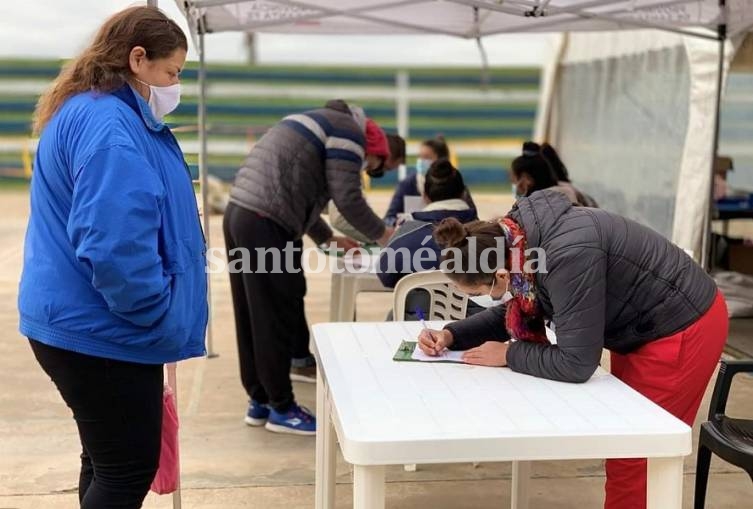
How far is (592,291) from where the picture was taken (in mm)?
1981

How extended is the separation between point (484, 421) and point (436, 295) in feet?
5.24

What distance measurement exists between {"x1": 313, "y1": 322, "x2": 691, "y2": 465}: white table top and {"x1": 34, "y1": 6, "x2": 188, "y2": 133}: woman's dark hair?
779 mm

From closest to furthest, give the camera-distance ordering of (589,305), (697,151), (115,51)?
(115,51), (589,305), (697,151)

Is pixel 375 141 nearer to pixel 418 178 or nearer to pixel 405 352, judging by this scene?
pixel 418 178

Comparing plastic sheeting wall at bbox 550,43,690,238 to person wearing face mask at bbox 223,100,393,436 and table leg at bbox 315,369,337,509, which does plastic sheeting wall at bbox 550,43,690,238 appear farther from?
table leg at bbox 315,369,337,509

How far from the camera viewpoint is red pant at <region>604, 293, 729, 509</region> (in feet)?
7.25

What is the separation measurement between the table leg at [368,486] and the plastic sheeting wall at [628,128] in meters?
5.72

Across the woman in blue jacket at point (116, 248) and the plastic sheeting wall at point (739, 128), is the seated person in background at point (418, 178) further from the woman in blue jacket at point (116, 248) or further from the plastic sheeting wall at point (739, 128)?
the woman in blue jacket at point (116, 248)

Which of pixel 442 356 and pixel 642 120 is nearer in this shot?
pixel 442 356

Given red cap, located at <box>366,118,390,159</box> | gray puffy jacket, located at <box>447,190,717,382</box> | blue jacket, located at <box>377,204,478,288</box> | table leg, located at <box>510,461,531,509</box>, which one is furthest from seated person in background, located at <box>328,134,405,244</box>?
gray puffy jacket, located at <box>447,190,717,382</box>

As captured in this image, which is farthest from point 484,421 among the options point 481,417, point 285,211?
point 285,211

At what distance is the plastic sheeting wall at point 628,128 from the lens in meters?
7.06

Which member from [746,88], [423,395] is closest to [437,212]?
[423,395]

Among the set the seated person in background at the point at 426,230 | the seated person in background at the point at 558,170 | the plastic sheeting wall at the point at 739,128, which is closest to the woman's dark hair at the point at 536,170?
the seated person in background at the point at 558,170
